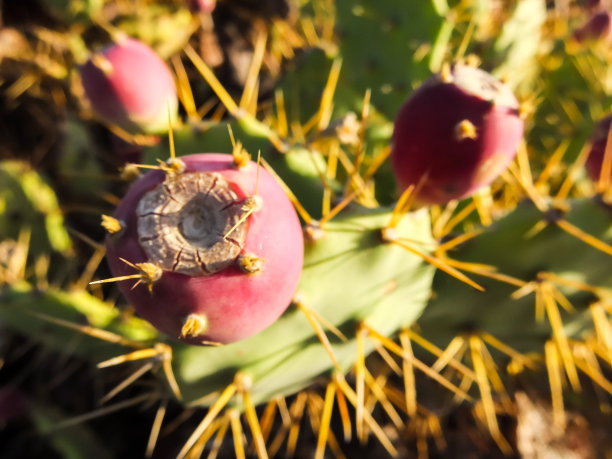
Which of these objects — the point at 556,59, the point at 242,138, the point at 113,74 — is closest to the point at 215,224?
the point at 242,138

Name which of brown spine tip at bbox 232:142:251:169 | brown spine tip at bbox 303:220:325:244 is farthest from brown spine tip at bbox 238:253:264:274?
brown spine tip at bbox 303:220:325:244

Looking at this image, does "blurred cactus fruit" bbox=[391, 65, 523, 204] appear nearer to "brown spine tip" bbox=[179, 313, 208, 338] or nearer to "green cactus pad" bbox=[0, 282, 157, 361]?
"brown spine tip" bbox=[179, 313, 208, 338]

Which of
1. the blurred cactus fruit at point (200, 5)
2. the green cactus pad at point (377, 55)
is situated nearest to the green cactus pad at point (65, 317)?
the green cactus pad at point (377, 55)

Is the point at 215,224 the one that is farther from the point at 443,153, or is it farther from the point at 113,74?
the point at 113,74

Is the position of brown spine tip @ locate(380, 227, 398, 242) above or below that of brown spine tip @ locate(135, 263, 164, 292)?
below

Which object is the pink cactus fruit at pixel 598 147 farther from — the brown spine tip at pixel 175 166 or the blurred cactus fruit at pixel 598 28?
the brown spine tip at pixel 175 166

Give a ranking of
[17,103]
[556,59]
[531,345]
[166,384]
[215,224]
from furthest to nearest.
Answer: [17,103], [556,59], [531,345], [166,384], [215,224]

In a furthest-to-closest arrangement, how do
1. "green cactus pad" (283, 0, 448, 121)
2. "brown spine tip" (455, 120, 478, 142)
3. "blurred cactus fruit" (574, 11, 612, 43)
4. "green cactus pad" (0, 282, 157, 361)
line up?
"blurred cactus fruit" (574, 11, 612, 43) → "green cactus pad" (283, 0, 448, 121) → "green cactus pad" (0, 282, 157, 361) → "brown spine tip" (455, 120, 478, 142)
